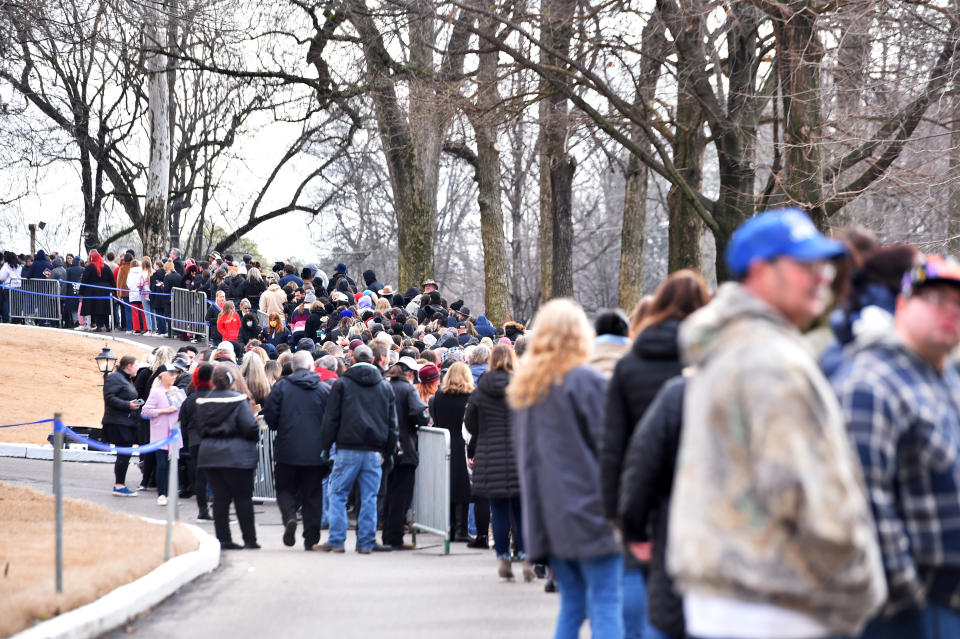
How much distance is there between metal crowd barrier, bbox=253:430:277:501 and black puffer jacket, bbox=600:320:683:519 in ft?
33.6

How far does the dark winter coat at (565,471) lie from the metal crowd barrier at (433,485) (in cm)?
559

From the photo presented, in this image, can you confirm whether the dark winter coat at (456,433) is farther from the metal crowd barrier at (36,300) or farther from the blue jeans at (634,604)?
the metal crowd barrier at (36,300)

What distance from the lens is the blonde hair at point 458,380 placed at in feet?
39.4

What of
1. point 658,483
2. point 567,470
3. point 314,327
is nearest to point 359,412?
point 567,470

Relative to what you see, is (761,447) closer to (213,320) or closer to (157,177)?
(213,320)

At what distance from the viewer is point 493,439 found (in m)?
9.71

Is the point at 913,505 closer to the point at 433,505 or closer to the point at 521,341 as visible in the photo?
the point at 521,341

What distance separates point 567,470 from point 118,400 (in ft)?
38.1

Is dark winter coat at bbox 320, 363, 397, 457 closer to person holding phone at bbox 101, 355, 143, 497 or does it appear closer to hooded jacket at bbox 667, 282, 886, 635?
person holding phone at bbox 101, 355, 143, 497

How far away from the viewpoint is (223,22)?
16922mm

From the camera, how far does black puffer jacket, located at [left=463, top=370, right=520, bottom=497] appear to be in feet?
31.5

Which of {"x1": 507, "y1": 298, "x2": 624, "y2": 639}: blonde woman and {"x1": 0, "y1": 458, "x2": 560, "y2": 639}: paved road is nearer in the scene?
{"x1": 507, "y1": 298, "x2": 624, "y2": 639}: blonde woman

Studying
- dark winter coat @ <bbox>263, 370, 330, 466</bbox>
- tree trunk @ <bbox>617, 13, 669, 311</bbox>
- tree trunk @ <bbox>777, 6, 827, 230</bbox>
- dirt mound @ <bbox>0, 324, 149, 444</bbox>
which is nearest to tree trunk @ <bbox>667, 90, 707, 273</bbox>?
tree trunk @ <bbox>777, 6, 827, 230</bbox>

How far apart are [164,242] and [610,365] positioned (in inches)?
1338
